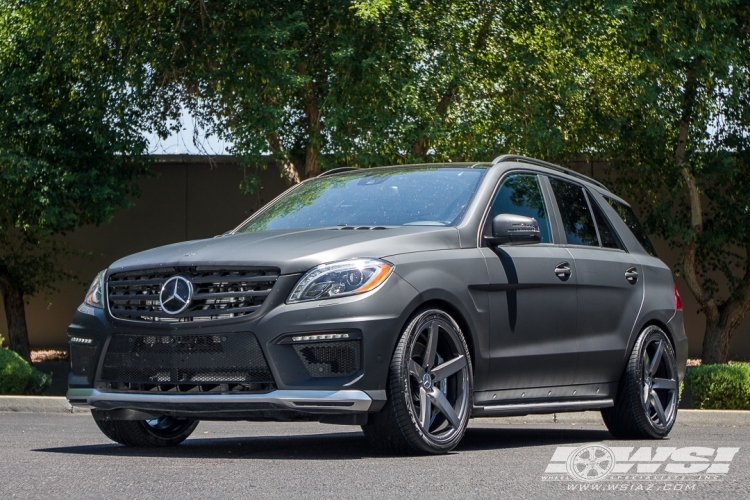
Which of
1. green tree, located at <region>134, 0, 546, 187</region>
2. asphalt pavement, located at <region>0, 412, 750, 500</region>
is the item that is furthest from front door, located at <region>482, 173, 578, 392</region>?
green tree, located at <region>134, 0, 546, 187</region>

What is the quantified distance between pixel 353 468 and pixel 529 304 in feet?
6.43

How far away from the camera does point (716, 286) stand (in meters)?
20.0

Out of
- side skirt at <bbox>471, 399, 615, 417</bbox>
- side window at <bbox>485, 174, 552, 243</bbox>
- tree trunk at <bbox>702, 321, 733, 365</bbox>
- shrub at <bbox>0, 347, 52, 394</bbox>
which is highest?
side window at <bbox>485, 174, 552, 243</bbox>

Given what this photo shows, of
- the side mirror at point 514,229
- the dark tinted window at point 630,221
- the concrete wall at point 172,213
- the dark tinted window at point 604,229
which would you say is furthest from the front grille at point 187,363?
the concrete wall at point 172,213

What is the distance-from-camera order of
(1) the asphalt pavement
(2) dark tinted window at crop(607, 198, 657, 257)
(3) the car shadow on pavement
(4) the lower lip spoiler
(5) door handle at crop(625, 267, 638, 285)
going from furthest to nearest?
(2) dark tinted window at crop(607, 198, 657, 257) → (5) door handle at crop(625, 267, 638, 285) → (3) the car shadow on pavement → (4) the lower lip spoiler → (1) the asphalt pavement

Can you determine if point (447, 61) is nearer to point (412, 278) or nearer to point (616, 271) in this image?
point (616, 271)

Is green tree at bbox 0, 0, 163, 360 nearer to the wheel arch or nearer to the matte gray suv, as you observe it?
the matte gray suv

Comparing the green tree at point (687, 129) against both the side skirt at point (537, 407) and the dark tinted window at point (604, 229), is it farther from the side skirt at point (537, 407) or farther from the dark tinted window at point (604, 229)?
the side skirt at point (537, 407)

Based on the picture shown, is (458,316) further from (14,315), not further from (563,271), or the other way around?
(14,315)

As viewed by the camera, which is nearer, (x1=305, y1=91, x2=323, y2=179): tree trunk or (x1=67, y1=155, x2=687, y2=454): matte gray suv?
(x1=67, y1=155, x2=687, y2=454): matte gray suv

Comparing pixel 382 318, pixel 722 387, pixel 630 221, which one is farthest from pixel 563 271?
pixel 722 387

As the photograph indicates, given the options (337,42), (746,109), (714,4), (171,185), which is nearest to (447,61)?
(337,42)

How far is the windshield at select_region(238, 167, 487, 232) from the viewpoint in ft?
24.5

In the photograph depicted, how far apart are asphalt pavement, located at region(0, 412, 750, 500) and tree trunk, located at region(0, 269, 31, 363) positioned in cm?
1289
